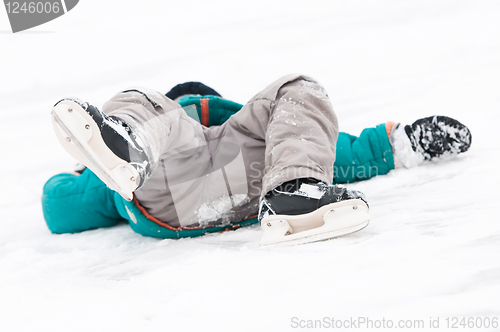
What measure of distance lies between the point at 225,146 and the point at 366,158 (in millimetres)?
463

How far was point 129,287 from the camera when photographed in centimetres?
61

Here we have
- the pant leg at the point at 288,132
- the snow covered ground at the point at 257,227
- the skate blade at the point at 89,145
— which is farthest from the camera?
the pant leg at the point at 288,132

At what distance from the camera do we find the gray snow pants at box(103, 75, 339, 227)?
2.53ft

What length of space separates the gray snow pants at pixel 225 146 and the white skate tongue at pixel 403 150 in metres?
0.39

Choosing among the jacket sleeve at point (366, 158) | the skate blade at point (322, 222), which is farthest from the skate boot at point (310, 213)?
the jacket sleeve at point (366, 158)

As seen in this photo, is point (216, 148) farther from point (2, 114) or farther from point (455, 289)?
point (2, 114)

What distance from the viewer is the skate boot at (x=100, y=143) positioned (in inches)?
24.0

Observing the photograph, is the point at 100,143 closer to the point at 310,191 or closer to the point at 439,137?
the point at 310,191

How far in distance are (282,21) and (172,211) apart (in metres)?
2.44

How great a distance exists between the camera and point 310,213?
673 mm

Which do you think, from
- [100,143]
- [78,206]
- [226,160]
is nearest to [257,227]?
[226,160]

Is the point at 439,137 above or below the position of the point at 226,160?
below

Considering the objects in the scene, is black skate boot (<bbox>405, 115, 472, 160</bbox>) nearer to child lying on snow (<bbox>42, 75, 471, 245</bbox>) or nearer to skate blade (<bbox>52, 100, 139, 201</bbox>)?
child lying on snow (<bbox>42, 75, 471, 245</bbox>)

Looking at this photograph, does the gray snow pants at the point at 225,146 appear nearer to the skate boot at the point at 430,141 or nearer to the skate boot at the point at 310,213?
the skate boot at the point at 310,213
